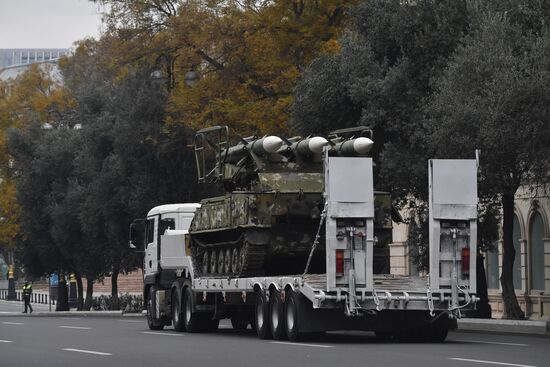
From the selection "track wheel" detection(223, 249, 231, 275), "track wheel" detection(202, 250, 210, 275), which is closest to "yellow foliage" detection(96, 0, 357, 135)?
"track wheel" detection(202, 250, 210, 275)

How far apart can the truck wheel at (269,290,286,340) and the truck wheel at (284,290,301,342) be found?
0.14 meters

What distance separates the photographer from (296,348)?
20938 mm

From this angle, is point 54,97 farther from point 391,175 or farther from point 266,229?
point 266,229

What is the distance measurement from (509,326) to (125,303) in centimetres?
3434

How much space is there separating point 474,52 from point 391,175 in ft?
17.2

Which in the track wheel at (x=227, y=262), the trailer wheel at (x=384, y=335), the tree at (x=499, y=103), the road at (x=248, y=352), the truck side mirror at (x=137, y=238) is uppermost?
the tree at (x=499, y=103)

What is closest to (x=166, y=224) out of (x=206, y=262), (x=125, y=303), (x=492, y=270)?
(x=206, y=262)

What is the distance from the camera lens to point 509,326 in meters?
30.8

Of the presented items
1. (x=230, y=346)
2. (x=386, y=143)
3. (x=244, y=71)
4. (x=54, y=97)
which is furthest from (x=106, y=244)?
(x=230, y=346)

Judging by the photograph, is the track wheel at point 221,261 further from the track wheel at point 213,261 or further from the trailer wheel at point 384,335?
the trailer wheel at point 384,335

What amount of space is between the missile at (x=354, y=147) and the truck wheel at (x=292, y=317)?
349 centimetres

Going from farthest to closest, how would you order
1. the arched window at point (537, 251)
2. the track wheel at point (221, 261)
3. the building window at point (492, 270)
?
the building window at point (492, 270) < the arched window at point (537, 251) < the track wheel at point (221, 261)

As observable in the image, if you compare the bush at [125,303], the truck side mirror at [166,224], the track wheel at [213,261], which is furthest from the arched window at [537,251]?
the bush at [125,303]

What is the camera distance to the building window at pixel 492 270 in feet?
150
